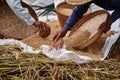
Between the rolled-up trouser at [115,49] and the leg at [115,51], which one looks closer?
the leg at [115,51]

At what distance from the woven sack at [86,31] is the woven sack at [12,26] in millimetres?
411

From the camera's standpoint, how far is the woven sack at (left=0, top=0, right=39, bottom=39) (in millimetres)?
3355

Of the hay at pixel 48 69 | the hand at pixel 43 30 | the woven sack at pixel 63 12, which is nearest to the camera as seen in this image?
the hay at pixel 48 69

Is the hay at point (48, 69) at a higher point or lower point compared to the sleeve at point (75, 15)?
lower

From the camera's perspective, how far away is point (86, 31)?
10.7 feet

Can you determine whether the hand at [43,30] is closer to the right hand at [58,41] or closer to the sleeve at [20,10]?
the sleeve at [20,10]

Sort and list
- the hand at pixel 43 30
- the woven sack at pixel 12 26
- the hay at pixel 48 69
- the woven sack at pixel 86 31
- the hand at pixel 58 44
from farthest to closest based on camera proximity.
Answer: the woven sack at pixel 12 26 → the hand at pixel 43 30 → the woven sack at pixel 86 31 → the hand at pixel 58 44 → the hay at pixel 48 69

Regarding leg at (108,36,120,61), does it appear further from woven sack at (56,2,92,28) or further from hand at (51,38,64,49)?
woven sack at (56,2,92,28)

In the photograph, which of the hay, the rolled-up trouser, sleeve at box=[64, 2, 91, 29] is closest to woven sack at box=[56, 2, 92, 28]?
sleeve at box=[64, 2, 91, 29]

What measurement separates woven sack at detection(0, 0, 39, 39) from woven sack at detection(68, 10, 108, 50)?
411mm

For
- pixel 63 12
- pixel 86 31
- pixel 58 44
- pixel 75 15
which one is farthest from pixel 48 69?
pixel 63 12

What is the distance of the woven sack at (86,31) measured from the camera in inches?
118

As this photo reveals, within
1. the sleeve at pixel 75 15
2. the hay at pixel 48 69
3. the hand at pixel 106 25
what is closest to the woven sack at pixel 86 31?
the hand at pixel 106 25

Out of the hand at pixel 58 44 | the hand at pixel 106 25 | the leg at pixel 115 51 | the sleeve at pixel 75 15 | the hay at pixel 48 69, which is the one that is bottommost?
the hay at pixel 48 69
